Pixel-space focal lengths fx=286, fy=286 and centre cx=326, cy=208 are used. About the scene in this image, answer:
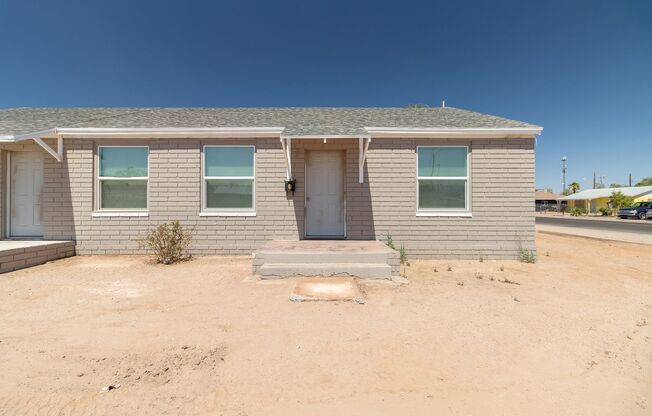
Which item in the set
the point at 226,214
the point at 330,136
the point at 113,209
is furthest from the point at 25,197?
the point at 330,136

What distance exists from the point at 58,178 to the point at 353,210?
7513 mm

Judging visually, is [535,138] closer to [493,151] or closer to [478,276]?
[493,151]

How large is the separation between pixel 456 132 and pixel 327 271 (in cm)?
481

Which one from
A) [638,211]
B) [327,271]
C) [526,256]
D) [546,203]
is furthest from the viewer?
[546,203]

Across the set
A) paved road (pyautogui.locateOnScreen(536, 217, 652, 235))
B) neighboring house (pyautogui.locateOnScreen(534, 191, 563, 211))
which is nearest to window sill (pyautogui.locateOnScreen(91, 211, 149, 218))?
paved road (pyautogui.locateOnScreen(536, 217, 652, 235))

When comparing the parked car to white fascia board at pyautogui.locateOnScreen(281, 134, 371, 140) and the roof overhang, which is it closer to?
the roof overhang

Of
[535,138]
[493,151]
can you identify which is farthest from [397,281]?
[535,138]

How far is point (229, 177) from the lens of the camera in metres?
7.38

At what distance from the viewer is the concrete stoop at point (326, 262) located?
534cm

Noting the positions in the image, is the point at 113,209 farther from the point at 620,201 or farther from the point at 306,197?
the point at 620,201

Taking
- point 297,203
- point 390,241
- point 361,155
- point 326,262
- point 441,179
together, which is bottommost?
point 326,262

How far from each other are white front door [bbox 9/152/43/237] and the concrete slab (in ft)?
24.9

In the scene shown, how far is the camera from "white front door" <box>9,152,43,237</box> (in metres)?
7.47

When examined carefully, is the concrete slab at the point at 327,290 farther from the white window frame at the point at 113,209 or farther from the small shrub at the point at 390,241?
the white window frame at the point at 113,209
